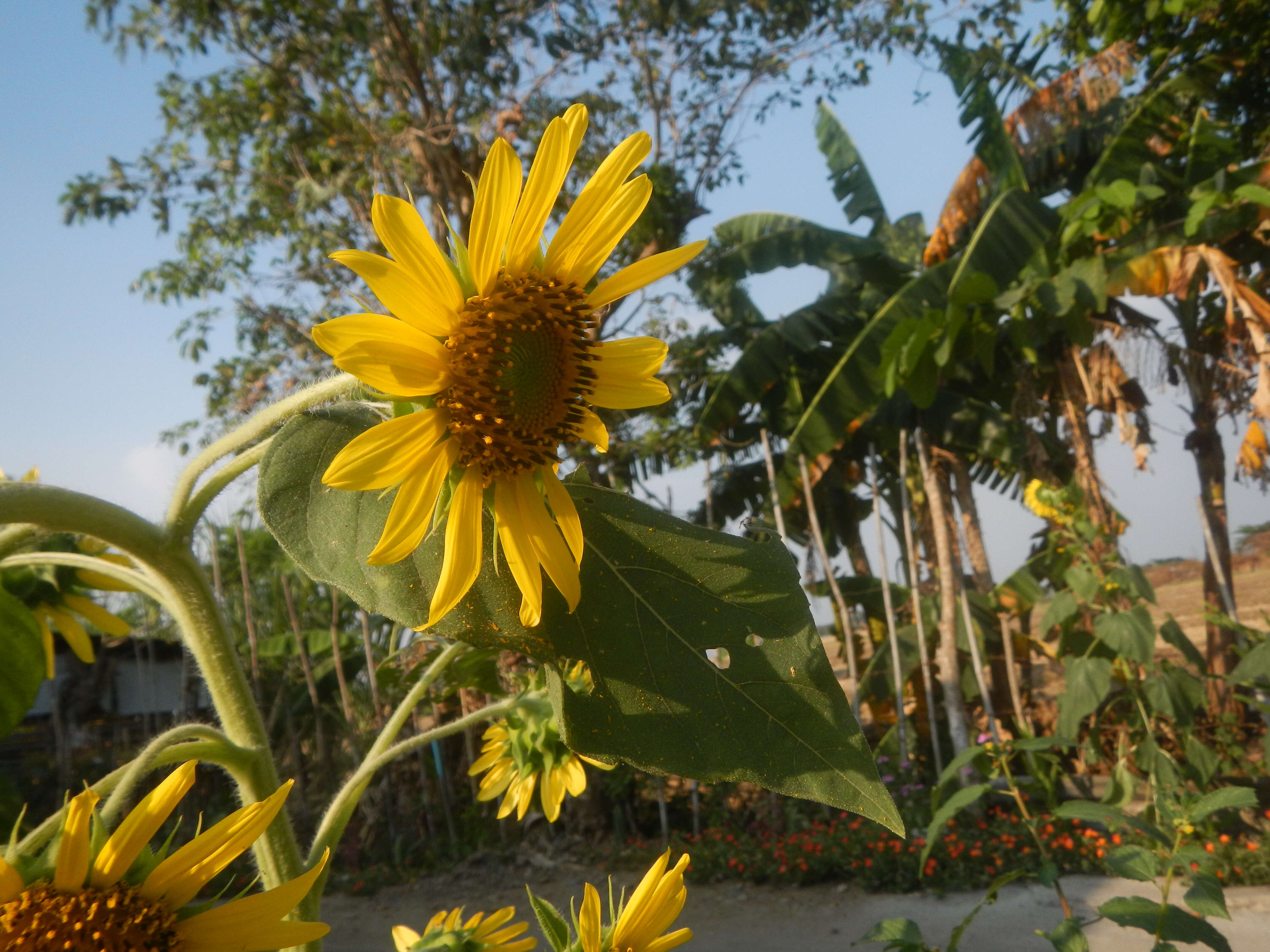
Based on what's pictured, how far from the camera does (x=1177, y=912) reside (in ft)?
4.94

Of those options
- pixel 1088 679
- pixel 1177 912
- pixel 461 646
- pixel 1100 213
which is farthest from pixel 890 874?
pixel 461 646

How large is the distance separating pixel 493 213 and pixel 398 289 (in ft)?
0.23

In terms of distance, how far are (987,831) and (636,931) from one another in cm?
539

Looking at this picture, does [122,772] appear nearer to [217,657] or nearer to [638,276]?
[217,657]

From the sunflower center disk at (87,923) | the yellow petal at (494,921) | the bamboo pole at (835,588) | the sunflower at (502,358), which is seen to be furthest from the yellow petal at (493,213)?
the bamboo pole at (835,588)

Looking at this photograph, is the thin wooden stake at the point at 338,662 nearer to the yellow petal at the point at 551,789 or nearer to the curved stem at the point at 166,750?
the yellow petal at the point at 551,789

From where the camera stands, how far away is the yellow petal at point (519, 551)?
0.42m

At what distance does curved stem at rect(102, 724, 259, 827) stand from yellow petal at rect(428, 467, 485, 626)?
0.54 ft

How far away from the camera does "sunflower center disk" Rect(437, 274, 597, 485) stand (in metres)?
0.47

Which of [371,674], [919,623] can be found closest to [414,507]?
[371,674]

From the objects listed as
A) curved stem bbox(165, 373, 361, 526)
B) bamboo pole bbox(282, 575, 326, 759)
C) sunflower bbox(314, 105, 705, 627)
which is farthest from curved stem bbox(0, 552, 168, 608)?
bamboo pole bbox(282, 575, 326, 759)

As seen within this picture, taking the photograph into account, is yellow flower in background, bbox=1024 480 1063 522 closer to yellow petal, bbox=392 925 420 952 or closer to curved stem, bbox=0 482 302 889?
yellow petal, bbox=392 925 420 952

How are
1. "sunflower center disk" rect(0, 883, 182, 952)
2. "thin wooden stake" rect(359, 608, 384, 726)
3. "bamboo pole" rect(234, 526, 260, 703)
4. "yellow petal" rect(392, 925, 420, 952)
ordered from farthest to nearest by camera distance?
"bamboo pole" rect(234, 526, 260, 703)
"thin wooden stake" rect(359, 608, 384, 726)
"yellow petal" rect(392, 925, 420, 952)
"sunflower center disk" rect(0, 883, 182, 952)

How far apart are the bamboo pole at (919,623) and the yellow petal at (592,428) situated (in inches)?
212
